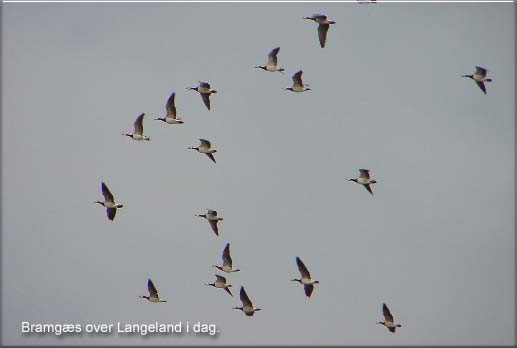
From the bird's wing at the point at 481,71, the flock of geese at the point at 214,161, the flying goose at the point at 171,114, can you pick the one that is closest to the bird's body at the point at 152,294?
the flock of geese at the point at 214,161

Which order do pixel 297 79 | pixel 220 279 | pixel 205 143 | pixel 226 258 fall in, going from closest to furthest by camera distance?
pixel 205 143 < pixel 297 79 < pixel 226 258 < pixel 220 279

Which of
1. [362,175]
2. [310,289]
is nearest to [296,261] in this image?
[310,289]

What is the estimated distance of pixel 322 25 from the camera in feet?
208

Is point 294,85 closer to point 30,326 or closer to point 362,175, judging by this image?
point 362,175

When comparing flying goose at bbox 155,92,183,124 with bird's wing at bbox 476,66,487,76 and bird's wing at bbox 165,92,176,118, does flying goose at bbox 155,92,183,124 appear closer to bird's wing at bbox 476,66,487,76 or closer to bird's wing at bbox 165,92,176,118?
bird's wing at bbox 165,92,176,118

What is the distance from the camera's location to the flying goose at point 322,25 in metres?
63.1

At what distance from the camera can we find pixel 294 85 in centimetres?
6562

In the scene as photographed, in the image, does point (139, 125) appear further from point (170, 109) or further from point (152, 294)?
point (152, 294)

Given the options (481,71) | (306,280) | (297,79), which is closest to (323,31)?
(297,79)

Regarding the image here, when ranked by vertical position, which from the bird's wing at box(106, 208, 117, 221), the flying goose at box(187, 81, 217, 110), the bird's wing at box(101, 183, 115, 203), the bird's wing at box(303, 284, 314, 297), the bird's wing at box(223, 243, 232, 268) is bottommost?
the bird's wing at box(303, 284, 314, 297)

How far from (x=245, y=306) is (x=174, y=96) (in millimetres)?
11849

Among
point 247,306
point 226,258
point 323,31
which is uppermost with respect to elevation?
point 323,31

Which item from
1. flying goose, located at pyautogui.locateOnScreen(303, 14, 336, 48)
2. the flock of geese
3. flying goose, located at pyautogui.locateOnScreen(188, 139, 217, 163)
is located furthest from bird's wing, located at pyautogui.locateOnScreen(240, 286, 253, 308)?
flying goose, located at pyautogui.locateOnScreen(303, 14, 336, 48)

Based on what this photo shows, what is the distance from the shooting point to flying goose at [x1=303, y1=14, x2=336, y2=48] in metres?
63.1
